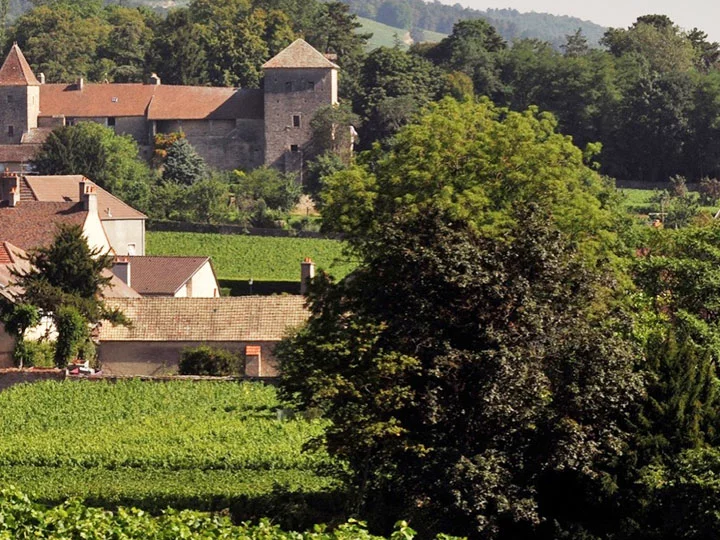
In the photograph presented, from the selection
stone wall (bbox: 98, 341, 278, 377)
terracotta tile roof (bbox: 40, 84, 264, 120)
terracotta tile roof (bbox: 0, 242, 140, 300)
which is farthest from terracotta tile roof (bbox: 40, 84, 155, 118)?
stone wall (bbox: 98, 341, 278, 377)

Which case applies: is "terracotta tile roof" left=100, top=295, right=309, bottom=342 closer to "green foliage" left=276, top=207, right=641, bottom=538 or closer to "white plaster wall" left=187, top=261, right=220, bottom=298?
"white plaster wall" left=187, top=261, right=220, bottom=298

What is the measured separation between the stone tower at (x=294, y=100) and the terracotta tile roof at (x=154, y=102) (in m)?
2.10

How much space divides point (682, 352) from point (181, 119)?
270 feet

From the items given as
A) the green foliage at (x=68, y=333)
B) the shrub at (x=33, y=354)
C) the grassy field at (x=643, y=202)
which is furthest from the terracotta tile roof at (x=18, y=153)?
the green foliage at (x=68, y=333)

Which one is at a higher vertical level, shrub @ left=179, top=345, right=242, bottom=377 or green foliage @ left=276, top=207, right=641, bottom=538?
green foliage @ left=276, top=207, right=641, bottom=538

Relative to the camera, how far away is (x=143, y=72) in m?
124

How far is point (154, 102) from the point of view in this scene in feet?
360

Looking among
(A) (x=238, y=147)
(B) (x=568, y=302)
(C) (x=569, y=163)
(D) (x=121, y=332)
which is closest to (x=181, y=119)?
(A) (x=238, y=147)

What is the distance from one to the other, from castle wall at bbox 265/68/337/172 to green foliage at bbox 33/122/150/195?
10.2 meters

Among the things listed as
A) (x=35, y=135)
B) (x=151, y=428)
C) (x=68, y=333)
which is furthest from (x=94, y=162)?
(x=151, y=428)

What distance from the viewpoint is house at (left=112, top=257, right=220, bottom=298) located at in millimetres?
64250

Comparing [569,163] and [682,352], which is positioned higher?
[569,163]

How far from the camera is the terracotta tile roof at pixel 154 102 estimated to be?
109062mm

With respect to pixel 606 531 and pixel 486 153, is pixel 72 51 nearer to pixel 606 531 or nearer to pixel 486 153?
pixel 486 153
